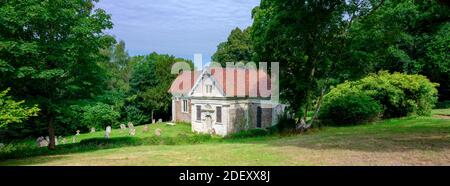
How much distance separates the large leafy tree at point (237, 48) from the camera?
63594 millimetres

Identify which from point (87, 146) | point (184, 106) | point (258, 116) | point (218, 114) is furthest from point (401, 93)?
point (184, 106)

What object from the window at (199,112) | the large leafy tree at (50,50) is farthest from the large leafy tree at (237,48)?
the large leafy tree at (50,50)

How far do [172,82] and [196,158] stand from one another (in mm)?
43413

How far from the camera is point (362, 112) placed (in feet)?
92.5

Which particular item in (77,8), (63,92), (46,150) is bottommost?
(46,150)

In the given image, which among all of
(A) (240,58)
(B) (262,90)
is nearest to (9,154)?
(B) (262,90)

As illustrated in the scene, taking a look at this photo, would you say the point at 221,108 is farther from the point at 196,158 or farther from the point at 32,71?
the point at 196,158

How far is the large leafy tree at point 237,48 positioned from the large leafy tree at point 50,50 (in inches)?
1719

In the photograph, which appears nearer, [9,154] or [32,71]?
[32,71]

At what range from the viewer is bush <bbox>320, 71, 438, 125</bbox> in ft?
96.4

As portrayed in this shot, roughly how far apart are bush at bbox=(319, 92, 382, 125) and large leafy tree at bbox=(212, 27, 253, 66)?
3356 centimetres

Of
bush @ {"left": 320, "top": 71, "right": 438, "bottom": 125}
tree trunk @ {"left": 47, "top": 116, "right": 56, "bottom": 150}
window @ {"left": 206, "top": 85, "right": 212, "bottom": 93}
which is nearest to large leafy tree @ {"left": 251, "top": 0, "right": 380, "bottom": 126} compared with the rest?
bush @ {"left": 320, "top": 71, "right": 438, "bottom": 125}

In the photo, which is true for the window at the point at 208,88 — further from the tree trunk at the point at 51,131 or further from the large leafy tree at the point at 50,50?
the tree trunk at the point at 51,131
